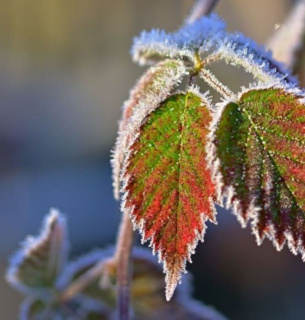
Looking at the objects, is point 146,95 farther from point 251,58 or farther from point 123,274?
point 123,274

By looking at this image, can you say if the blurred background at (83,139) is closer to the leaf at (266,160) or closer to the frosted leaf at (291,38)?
the frosted leaf at (291,38)

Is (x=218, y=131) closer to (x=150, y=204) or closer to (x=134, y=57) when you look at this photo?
(x=150, y=204)

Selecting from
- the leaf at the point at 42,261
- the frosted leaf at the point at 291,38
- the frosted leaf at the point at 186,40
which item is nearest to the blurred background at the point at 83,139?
the frosted leaf at the point at 291,38

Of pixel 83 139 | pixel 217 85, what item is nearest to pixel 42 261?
pixel 217 85

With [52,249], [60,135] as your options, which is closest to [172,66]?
[52,249]

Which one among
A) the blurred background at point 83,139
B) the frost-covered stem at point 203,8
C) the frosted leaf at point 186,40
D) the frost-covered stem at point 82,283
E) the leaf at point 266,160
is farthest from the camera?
the blurred background at point 83,139
